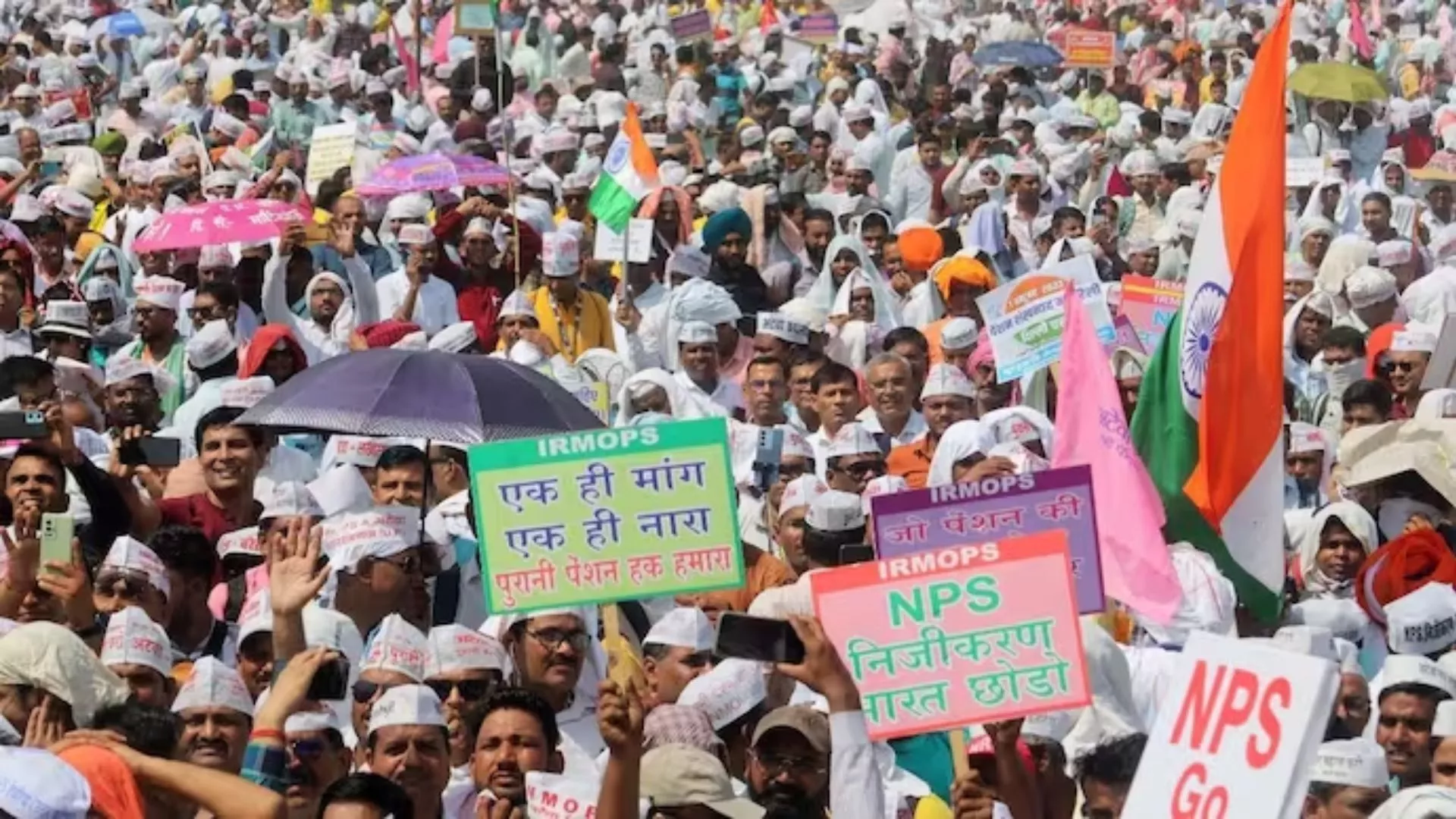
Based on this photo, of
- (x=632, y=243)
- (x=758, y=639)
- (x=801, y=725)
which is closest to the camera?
(x=758, y=639)

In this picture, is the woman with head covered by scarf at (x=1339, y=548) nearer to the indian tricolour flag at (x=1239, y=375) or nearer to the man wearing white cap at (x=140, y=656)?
the indian tricolour flag at (x=1239, y=375)

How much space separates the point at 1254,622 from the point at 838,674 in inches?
123

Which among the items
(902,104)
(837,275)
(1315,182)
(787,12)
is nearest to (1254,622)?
(837,275)

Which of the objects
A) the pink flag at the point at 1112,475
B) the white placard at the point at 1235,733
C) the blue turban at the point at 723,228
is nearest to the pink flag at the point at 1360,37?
the blue turban at the point at 723,228

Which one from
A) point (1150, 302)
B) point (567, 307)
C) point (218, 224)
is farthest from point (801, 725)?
point (218, 224)

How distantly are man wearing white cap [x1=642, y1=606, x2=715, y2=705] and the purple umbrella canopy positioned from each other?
122cm

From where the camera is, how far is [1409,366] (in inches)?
510

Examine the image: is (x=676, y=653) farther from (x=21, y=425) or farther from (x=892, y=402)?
(x=892, y=402)

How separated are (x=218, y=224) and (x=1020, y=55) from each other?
51.1 feet

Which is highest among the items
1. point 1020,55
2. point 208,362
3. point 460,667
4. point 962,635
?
point 962,635

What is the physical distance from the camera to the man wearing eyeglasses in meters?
8.51

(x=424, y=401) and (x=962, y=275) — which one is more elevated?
(x=424, y=401)

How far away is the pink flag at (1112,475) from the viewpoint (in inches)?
358

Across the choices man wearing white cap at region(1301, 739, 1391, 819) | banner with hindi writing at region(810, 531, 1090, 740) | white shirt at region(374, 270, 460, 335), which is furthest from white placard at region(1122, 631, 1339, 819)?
white shirt at region(374, 270, 460, 335)
